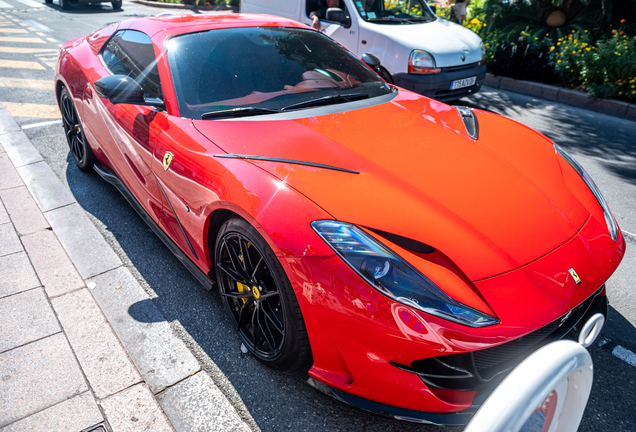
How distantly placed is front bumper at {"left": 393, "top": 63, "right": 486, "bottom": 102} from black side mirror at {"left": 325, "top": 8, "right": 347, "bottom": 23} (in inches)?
52.4

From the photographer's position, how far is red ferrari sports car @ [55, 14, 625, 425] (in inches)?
63.4

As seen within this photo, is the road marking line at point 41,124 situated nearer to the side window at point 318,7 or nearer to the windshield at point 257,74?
the windshield at point 257,74

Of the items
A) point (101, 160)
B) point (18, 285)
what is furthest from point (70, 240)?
point (101, 160)

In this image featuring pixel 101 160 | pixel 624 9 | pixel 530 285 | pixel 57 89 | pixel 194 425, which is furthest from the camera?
pixel 624 9

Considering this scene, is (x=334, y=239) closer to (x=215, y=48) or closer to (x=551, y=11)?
(x=215, y=48)

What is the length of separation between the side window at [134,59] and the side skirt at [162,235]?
0.79 metres

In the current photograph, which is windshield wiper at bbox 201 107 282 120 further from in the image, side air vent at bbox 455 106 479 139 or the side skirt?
side air vent at bbox 455 106 479 139

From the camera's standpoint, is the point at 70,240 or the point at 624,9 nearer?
the point at 70,240

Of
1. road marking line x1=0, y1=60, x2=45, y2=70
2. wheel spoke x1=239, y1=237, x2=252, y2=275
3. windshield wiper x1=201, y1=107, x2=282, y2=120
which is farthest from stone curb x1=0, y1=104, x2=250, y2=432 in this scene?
road marking line x1=0, y1=60, x2=45, y2=70

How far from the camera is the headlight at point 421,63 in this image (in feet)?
19.1

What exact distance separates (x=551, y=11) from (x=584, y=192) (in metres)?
9.12

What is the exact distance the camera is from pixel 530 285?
5.43 feet

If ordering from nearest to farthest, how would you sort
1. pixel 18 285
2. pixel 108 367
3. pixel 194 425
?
pixel 194 425 → pixel 108 367 → pixel 18 285

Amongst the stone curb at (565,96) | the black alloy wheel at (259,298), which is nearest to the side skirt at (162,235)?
the black alloy wheel at (259,298)
